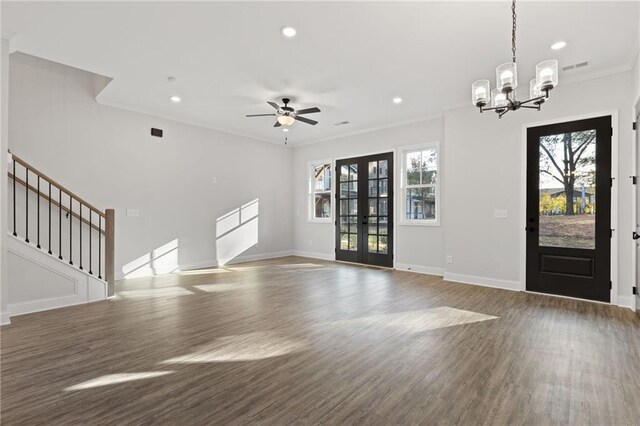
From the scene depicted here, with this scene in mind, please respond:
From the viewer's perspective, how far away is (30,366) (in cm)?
251

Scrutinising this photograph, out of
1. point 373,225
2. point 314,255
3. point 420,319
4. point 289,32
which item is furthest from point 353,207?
point 289,32

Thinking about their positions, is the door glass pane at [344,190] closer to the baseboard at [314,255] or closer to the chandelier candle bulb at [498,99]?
the baseboard at [314,255]

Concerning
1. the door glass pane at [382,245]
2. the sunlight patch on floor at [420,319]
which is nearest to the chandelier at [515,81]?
the sunlight patch on floor at [420,319]

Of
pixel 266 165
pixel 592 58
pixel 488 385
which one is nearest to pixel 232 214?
pixel 266 165

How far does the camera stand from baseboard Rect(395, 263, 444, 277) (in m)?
6.23

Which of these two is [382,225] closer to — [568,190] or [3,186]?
[568,190]

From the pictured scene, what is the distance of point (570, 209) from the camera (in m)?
4.54

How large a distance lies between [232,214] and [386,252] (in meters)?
3.69

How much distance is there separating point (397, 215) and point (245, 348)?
15.7 ft

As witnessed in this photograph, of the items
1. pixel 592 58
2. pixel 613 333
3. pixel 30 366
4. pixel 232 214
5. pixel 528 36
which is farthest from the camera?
pixel 232 214

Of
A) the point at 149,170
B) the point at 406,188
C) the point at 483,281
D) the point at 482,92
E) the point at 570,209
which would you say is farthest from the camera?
the point at 406,188

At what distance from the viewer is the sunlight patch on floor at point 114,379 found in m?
2.22

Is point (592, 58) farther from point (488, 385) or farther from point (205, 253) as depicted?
point (205, 253)

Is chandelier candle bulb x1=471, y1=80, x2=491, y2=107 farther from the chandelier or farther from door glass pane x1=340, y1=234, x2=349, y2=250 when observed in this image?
door glass pane x1=340, y1=234, x2=349, y2=250
